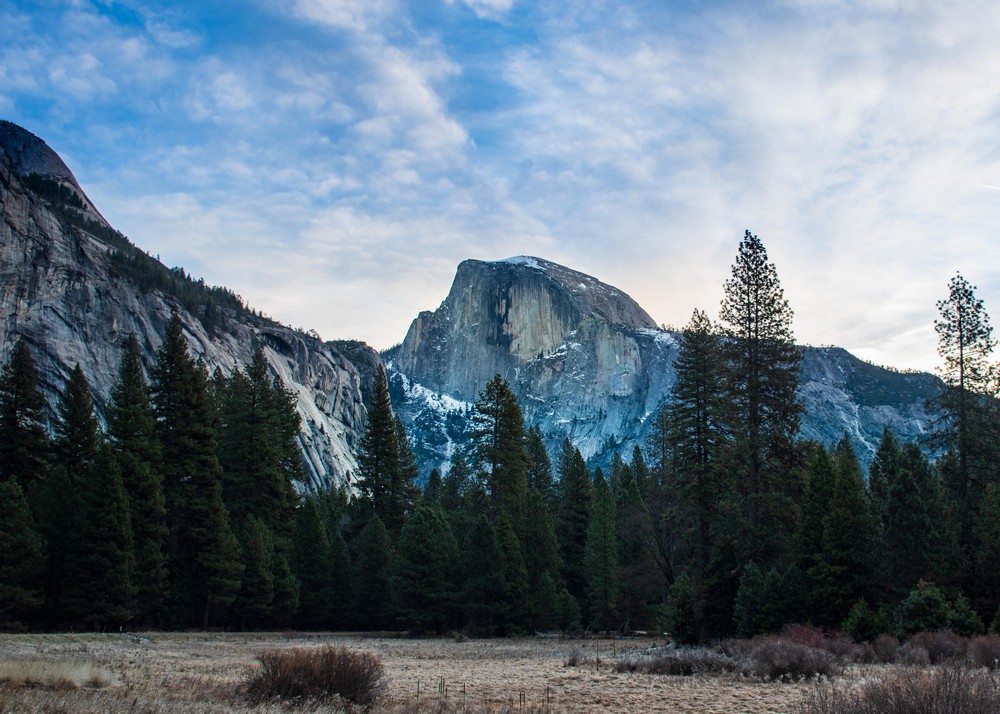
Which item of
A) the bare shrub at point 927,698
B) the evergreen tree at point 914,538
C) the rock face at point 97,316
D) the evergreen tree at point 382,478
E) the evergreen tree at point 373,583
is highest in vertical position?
the rock face at point 97,316

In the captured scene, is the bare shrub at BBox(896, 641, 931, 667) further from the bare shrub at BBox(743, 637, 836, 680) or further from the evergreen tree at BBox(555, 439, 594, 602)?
the evergreen tree at BBox(555, 439, 594, 602)

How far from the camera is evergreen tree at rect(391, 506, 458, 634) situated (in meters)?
41.4

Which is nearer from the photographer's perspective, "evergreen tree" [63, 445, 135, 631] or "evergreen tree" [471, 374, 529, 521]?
"evergreen tree" [63, 445, 135, 631]

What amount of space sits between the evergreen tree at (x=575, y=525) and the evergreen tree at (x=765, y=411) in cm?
2237

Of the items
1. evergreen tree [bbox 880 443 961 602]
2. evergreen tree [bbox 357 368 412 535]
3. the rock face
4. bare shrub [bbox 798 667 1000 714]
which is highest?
the rock face

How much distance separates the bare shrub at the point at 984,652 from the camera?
16.5 meters

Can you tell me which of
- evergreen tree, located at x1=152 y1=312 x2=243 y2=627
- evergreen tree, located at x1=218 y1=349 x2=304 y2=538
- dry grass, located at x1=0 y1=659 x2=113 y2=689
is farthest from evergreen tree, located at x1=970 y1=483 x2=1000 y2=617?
evergreen tree, located at x1=218 y1=349 x2=304 y2=538

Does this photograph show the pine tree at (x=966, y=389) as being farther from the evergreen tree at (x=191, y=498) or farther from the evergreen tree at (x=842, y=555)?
the evergreen tree at (x=191, y=498)

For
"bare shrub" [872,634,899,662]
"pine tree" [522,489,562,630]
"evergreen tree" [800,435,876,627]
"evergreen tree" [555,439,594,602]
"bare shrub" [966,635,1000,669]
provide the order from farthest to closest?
"evergreen tree" [555,439,594,602], "pine tree" [522,489,562,630], "evergreen tree" [800,435,876,627], "bare shrub" [872,634,899,662], "bare shrub" [966,635,1000,669]

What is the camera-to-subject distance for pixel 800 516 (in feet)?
93.5

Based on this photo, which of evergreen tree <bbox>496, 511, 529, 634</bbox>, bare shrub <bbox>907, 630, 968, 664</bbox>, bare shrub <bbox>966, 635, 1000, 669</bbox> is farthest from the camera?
evergreen tree <bbox>496, 511, 529, 634</bbox>

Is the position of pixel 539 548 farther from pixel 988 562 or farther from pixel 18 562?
pixel 18 562

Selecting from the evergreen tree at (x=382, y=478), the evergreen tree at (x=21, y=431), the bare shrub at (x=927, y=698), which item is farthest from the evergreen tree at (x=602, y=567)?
the bare shrub at (x=927, y=698)

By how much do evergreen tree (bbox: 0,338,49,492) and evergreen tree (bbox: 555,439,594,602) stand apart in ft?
107
